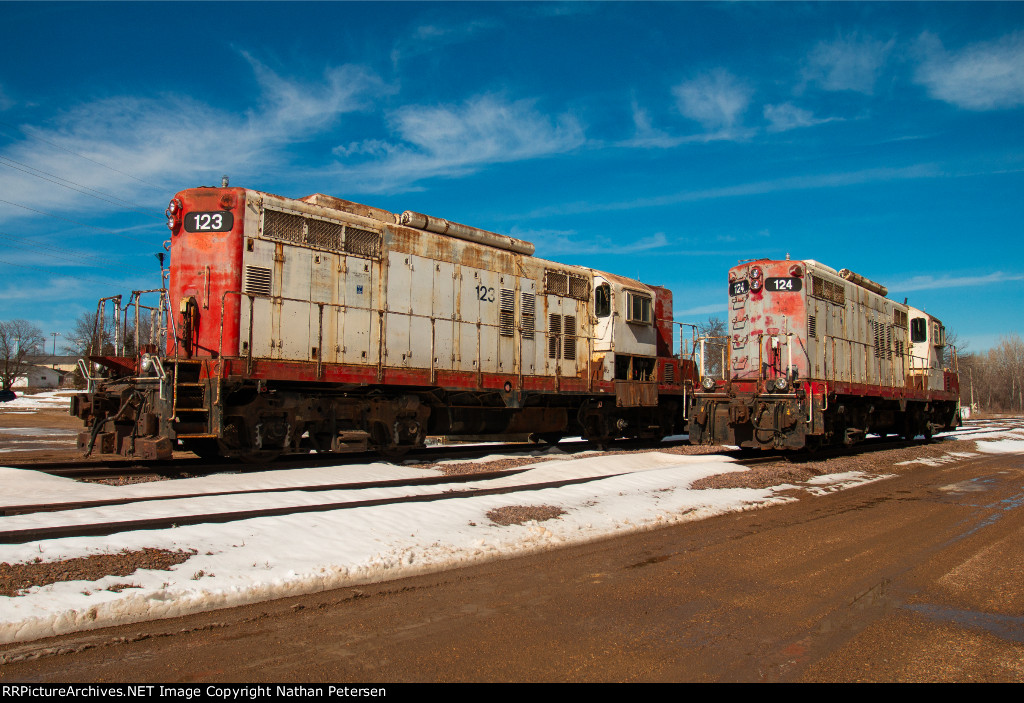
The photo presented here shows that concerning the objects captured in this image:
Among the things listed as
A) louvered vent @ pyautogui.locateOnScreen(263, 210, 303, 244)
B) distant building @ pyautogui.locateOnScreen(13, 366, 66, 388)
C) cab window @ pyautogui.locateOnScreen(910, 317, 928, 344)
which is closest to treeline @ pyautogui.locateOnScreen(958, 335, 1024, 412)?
cab window @ pyautogui.locateOnScreen(910, 317, 928, 344)

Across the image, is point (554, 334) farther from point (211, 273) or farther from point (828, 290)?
point (211, 273)

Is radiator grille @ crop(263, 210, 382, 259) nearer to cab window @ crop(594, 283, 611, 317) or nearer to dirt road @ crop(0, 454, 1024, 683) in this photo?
cab window @ crop(594, 283, 611, 317)

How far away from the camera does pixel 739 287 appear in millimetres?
15305

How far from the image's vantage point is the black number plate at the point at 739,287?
1515 cm

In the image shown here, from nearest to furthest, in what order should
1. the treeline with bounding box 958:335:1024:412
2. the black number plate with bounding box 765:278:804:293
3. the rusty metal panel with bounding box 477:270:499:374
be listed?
the rusty metal panel with bounding box 477:270:499:374
the black number plate with bounding box 765:278:804:293
the treeline with bounding box 958:335:1024:412

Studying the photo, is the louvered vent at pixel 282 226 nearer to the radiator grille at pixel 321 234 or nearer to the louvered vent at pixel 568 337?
the radiator grille at pixel 321 234

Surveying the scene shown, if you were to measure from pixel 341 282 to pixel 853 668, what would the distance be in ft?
31.0

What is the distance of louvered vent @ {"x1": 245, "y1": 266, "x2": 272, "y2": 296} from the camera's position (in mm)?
10078

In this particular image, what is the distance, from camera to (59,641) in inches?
142

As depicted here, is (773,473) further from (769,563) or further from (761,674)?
(761,674)

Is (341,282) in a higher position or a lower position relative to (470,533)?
higher

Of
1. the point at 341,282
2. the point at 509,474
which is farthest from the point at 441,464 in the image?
the point at 341,282

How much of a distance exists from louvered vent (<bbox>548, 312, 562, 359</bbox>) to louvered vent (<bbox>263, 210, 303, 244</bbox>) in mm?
5974

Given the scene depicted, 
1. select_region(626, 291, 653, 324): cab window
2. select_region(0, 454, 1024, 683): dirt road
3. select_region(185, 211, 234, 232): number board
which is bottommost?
select_region(0, 454, 1024, 683): dirt road
